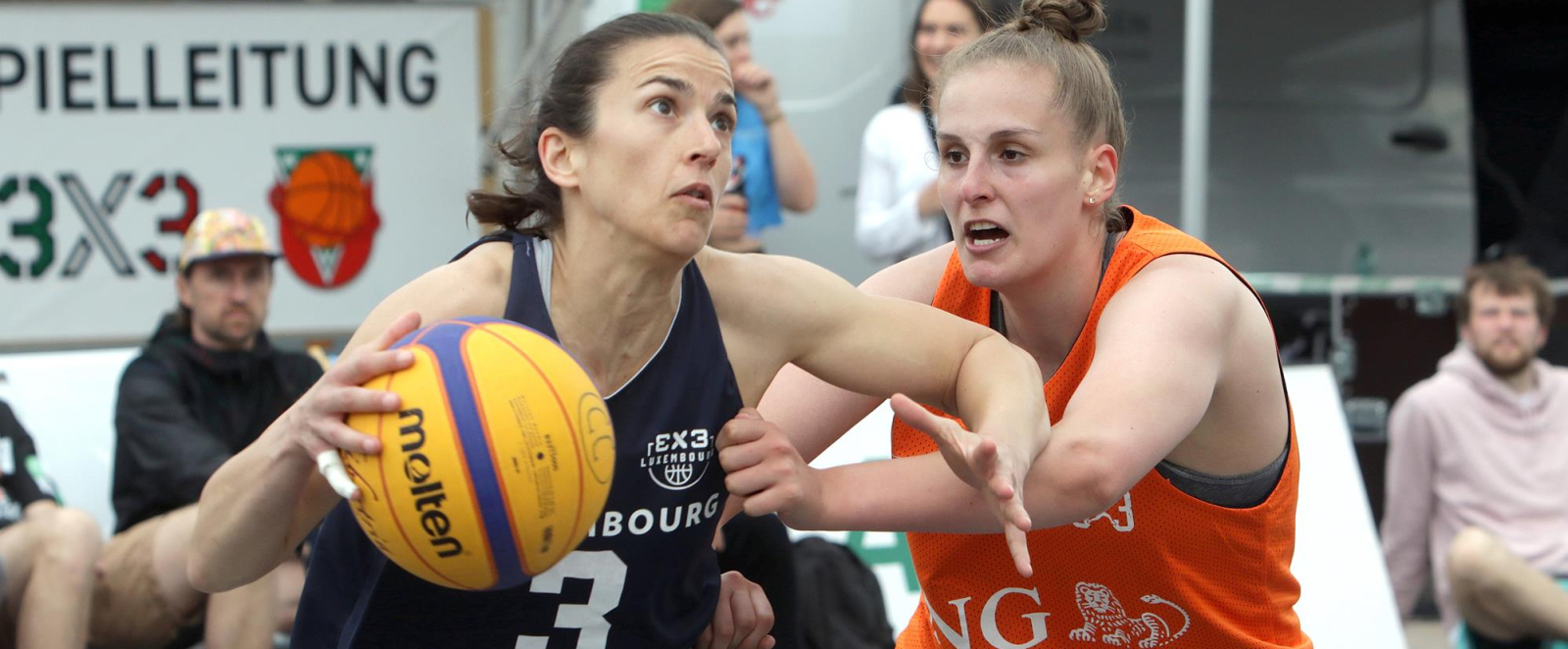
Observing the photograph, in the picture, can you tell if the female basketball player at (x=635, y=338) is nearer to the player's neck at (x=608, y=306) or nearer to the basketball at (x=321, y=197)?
the player's neck at (x=608, y=306)

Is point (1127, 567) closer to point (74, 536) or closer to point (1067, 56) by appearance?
point (1067, 56)

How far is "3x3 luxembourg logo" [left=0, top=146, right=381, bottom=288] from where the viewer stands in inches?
260

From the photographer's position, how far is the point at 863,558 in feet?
15.8

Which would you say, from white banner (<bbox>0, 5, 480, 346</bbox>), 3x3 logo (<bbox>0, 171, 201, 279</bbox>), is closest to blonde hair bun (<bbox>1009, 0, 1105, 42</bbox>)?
white banner (<bbox>0, 5, 480, 346</bbox>)

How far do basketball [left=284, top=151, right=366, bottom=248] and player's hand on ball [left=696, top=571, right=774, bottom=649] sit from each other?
455cm

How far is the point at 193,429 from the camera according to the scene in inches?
189

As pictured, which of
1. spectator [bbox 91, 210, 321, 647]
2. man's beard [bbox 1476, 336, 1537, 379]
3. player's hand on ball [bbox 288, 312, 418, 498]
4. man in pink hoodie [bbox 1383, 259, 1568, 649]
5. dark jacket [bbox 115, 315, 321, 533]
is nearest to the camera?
player's hand on ball [bbox 288, 312, 418, 498]

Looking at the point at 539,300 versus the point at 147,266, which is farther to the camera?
the point at 147,266

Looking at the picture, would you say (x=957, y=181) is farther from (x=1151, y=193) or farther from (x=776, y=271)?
Answer: (x=1151, y=193)

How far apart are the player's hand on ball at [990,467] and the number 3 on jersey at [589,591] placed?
1.88ft

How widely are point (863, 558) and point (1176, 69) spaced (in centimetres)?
405

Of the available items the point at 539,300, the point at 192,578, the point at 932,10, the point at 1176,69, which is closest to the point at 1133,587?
the point at 539,300

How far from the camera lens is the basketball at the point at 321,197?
686cm

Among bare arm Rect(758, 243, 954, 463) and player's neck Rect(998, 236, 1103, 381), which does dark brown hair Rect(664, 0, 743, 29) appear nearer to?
bare arm Rect(758, 243, 954, 463)
